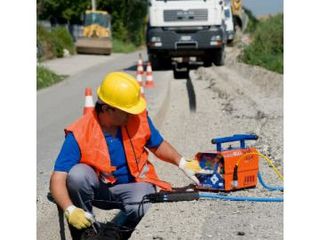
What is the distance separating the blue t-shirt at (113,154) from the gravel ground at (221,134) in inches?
16.5

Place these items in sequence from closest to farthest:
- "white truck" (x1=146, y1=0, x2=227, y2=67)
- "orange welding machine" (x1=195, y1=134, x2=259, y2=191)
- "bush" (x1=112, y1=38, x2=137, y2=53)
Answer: "orange welding machine" (x1=195, y1=134, x2=259, y2=191) < "white truck" (x1=146, y1=0, x2=227, y2=67) < "bush" (x1=112, y1=38, x2=137, y2=53)

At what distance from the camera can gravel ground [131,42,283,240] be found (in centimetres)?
458

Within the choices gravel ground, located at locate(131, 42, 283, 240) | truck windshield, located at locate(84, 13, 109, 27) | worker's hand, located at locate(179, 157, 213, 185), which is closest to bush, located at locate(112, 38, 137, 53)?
truck windshield, located at locate(84, 13, 109, 27)

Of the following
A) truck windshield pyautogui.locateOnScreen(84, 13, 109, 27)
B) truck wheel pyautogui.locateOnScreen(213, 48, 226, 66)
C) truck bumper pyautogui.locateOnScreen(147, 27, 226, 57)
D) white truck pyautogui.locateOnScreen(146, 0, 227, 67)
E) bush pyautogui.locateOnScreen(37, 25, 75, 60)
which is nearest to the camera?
white truck pyautogui.locateOnScreen(146, 0, 227, 67)

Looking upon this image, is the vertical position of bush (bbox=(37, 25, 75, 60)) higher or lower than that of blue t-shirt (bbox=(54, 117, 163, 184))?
higher

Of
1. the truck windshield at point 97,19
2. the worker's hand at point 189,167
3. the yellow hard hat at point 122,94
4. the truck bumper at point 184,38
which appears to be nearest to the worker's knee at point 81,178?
the yellow hard hat at point 122,94

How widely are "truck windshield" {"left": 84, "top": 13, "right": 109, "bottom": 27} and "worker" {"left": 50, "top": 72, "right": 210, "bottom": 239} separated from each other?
1100 inches

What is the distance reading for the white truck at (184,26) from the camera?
19125mm

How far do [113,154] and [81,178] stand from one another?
32 centimetres

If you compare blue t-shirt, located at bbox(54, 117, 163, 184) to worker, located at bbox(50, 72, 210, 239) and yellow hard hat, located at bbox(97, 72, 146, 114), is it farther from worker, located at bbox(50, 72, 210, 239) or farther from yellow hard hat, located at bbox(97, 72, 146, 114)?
yellow hard hat, located at bbox(97, 72, 146, 114)

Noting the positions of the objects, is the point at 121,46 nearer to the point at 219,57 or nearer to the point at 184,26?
the point at 219,57

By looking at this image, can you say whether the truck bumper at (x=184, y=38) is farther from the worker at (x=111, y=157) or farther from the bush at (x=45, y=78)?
the worker at (x=111, y=157)

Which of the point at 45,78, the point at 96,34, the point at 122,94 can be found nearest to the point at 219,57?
the point at 45,78
